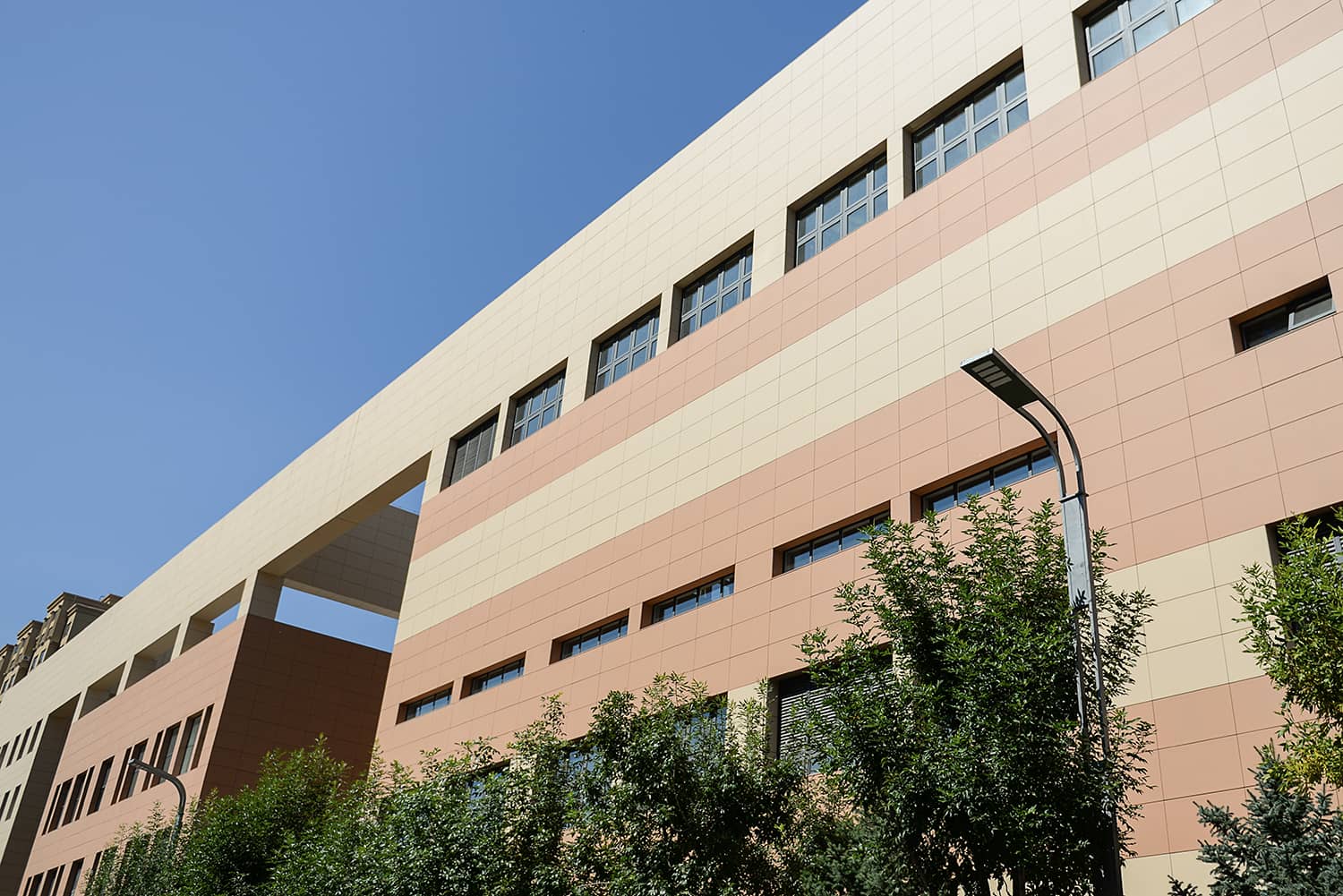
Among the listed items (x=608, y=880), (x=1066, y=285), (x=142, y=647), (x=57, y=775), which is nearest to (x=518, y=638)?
(x=608, y=880)

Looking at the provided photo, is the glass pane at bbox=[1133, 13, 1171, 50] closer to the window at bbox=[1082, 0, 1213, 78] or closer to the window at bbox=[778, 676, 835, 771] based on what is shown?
the window at bbox=[1082, 0, 1213, 78]

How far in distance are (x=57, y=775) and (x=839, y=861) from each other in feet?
185

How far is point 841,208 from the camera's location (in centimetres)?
→ 2717

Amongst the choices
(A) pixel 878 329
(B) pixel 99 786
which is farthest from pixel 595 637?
(B) pixel 99 786

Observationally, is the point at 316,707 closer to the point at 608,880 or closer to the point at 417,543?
the point at 417,543

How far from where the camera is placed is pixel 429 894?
62.8 feet

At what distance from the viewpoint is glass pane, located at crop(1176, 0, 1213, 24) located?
20.6 metres

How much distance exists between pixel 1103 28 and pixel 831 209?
23.5 feet

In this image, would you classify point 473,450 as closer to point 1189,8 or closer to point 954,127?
point 954,127

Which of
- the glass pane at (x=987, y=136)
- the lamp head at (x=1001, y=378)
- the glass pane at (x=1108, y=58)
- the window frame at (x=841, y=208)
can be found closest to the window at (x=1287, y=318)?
the lamp head at (x=1001, y=378)

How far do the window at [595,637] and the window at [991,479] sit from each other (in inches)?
352

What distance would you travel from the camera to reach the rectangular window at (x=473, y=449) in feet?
122

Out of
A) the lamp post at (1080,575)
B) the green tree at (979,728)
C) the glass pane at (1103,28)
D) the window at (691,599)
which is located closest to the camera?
the lamp post at (1080,575)

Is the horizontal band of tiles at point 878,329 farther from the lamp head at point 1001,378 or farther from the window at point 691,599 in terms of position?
the lamp head at point 1001,378
